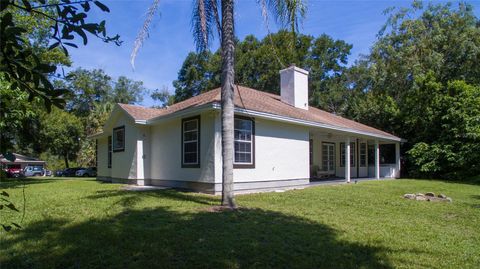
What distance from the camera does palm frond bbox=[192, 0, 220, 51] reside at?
9562mm

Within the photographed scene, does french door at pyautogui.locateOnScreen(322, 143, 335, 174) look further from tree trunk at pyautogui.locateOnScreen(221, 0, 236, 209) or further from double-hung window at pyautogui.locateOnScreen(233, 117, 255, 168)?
tree trunk at pyautogui.locateOnScreen(221, 0, 236, 209)

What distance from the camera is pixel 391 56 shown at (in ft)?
98.1

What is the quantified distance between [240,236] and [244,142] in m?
7.19

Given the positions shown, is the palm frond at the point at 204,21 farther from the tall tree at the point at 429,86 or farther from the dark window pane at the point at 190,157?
the tall tree at the point at 429,86

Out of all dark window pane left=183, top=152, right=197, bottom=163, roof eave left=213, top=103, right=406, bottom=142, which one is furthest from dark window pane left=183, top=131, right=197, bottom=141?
roof eave left=213, top=103, right=406, bottom=142

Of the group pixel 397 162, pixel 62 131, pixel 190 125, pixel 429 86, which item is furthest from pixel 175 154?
pixel 62 131

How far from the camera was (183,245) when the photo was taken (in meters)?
5.61

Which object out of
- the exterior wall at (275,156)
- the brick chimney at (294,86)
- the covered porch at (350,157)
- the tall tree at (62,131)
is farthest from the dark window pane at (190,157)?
the tall tree at (62,131)

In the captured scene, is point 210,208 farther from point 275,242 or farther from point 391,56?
point 391,56

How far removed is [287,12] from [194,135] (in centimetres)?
609

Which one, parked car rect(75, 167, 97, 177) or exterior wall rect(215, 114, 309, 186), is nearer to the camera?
exterior wall rect(215, 114, 309, 186)

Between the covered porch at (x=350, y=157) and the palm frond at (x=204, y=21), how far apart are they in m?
11.8

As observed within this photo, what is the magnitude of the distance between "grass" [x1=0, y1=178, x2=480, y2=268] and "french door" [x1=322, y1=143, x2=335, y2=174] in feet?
38.8

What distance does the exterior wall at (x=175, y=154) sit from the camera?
12.6 metres
